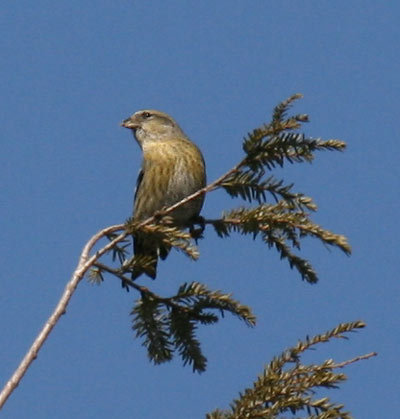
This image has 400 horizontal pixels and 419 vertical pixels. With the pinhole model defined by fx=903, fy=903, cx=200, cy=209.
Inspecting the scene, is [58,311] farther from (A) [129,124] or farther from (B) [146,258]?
(A) [129,124]

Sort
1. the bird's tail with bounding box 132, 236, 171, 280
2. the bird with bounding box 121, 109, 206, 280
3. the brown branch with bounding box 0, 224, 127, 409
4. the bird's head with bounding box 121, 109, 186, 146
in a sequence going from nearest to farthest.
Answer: the brown branch with bounding box 0, 224, 127, 409 < the bird's tail with bounding box 132, 236, 171, 280 < the bird with bounding box 121, 109, 206, 280 < the bird's head with bounding box 121, 109, 186, 146

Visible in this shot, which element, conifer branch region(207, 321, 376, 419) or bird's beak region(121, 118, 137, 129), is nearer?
conifer branch region(207, 321, 376, 419)

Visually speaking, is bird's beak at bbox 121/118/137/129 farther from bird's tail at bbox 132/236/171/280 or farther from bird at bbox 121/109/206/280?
bird's tail at bbox 132/236/171/280

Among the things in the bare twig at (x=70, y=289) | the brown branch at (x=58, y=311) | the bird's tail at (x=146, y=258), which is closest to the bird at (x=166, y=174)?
the bird's tail at (x=146, y=258)

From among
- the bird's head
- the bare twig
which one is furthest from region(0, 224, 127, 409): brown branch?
the bird's head

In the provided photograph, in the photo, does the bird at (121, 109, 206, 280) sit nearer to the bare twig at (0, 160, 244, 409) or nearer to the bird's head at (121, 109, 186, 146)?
the bird's head at (121, 109, 186, 146)

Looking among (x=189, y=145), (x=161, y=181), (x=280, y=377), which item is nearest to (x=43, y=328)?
(x=280, y=377)

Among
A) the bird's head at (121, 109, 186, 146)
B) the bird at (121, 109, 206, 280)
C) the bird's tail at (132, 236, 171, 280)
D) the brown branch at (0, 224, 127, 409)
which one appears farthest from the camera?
the bird's head at (121, 109, 186, 146)

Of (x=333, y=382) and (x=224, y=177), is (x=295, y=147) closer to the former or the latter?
(x=224, y=177)

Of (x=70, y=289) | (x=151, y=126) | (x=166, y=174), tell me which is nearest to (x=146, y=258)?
(x=70, y=289)

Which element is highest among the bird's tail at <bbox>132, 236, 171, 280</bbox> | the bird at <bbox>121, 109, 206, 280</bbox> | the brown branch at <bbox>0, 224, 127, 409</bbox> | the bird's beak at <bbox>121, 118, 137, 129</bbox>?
the bird's beak at <bbox>121, 118, 137, 129</bbox>

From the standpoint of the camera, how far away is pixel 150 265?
3.78 metres

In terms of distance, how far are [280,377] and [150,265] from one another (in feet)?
2.91

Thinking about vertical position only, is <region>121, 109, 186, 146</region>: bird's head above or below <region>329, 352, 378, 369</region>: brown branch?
above
